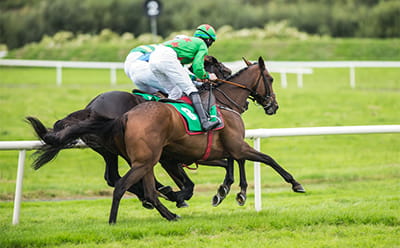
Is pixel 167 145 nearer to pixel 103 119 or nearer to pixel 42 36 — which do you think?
pixel 103 119

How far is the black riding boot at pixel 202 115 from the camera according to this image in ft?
19.3

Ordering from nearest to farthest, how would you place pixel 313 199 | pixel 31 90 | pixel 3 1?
1. pixel 313 199
2. pixel 31 90
3. pixel 3 1

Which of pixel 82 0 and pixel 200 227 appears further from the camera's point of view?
pixel 82 0

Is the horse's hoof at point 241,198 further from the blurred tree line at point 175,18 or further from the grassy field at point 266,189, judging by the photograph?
the blurred tree line at point 175,18

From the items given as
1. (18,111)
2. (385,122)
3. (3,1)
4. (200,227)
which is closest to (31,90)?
(18,111)

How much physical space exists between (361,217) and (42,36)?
91.3 feet

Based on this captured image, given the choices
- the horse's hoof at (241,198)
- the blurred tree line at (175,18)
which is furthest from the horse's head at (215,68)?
the blurred tree line at (175,18)

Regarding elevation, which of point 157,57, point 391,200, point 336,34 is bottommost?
point 336,34

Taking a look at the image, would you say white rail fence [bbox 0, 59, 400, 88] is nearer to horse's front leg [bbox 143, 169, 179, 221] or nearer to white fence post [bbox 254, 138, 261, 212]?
white fence post [bbox 254, 138, 261, 212]

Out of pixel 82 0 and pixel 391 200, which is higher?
pixel 391 200

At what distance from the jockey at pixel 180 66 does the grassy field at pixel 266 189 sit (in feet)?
4.10

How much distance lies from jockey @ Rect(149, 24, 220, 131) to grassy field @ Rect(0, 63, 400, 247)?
4.10ft

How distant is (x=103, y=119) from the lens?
566cm

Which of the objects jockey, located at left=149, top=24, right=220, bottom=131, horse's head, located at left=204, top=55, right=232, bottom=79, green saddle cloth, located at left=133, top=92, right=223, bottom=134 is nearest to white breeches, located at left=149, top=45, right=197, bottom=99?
jockey, located at left=149, top=24, right=220, bottom=131
